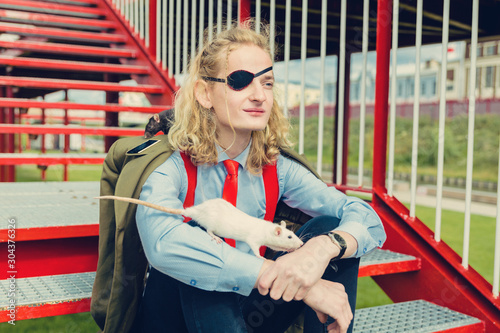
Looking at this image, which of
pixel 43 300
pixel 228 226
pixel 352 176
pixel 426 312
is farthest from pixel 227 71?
pixel 352 176

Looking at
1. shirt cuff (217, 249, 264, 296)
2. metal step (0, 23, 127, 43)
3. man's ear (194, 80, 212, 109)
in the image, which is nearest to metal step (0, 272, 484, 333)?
shirt cuff (217, 249, 264, 296)

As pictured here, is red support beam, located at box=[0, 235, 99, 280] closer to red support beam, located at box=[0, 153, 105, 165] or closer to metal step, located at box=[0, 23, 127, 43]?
red support beam, located at box=[0, 153, 105, 165]

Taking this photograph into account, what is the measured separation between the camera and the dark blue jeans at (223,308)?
1339mm

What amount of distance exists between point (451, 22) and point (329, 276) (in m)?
3.29

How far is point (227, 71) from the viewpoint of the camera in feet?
5.15

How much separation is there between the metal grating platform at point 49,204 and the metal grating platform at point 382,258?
1.30 meters

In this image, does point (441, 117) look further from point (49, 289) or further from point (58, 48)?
point (58, 48)

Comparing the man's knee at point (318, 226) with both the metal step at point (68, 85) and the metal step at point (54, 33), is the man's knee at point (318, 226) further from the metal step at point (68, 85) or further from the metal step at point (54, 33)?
the metal step at point (54, 33)

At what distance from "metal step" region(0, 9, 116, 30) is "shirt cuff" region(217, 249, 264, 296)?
4.30 meters

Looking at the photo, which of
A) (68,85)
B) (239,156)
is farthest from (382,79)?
(68,85)

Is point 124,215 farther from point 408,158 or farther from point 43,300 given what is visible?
point 408,158

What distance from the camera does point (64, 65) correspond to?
12.9 feet

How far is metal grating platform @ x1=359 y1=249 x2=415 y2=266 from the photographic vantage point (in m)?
2.24

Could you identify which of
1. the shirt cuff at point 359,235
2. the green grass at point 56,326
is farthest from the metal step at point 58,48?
the shirt cuff at point 359,235
